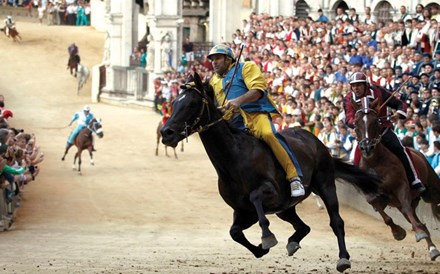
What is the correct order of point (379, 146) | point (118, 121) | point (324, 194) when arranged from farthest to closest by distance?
point (118, 121) → point (379, 146) → point (324, 194)

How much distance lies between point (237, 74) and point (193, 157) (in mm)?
17522

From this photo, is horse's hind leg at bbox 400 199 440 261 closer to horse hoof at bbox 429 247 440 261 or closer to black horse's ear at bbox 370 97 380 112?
horse hoof at bbox 429 247 440 261

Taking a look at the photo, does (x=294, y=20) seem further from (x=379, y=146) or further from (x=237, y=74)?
(x=237, y=74)

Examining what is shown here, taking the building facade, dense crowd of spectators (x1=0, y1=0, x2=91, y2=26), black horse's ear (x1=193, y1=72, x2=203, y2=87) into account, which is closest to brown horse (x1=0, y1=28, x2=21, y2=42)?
dense crowd of spectators (x1=0, y1=0, x2=91, y2=26)

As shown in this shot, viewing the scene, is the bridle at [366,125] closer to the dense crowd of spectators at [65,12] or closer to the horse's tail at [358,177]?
the horse's tail at [358,177]

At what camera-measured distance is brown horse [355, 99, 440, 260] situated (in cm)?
1429

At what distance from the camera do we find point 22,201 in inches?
864

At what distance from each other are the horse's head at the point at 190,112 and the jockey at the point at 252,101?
47cm

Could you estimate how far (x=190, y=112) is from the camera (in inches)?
444

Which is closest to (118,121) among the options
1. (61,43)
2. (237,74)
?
(61,43)

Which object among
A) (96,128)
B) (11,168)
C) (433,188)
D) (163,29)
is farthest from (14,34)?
(433,188)

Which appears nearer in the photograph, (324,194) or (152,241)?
(324,194)

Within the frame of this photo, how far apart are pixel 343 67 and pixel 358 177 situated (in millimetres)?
12088

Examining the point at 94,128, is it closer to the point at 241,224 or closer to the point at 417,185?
the point at 417,185
